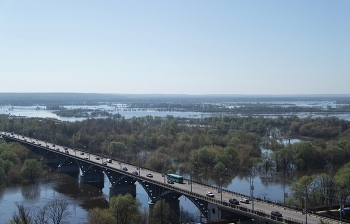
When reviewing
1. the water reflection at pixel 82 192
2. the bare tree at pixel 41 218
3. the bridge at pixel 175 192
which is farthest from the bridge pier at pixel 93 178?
the bare tree at pixel 41 218

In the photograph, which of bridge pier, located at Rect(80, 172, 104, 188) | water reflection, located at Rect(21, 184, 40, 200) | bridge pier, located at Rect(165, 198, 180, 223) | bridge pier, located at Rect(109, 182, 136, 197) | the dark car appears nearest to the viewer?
the dark car

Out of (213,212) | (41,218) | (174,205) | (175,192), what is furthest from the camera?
(174,205)

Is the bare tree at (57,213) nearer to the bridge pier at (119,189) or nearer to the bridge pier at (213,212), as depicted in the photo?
the bridge pier at (119,189)

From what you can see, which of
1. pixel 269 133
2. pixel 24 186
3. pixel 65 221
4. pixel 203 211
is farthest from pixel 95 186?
pixel 269 133

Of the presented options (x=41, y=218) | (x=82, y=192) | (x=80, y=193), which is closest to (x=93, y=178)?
(x=82, y=192)

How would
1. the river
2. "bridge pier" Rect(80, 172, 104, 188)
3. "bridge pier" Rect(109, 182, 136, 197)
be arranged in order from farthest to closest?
"bridge pier" Rect(80, 172, 104, 188)
"bridge pier" Rect(109, 182, 136, 197)
the river

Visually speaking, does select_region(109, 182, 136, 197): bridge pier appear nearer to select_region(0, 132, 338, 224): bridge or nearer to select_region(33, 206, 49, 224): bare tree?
select_region(0, 132, 338, 224): bridge

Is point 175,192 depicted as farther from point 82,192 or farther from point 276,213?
point 82,192

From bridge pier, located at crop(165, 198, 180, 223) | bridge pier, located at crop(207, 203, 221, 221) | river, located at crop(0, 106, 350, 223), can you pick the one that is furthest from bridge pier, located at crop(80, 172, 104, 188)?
bridge pier, located at crop(207, 203, 221, 221)

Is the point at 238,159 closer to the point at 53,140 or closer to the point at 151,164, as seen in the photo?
the point at 151,164
